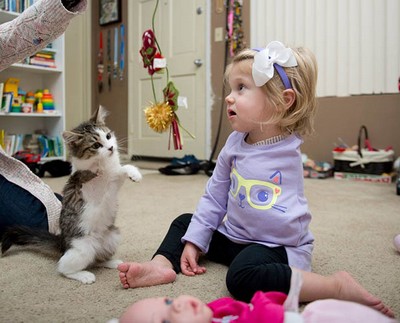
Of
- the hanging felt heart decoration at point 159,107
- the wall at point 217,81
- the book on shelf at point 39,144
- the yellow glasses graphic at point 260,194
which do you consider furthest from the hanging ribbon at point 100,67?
the yellow glasses graphic at point 260,194

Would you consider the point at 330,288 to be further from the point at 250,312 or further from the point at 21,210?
the point at 21,210

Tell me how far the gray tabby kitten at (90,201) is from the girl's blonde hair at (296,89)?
14.3 inches

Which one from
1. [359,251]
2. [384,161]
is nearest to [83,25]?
[384,161]

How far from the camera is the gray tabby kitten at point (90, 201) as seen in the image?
898 mm

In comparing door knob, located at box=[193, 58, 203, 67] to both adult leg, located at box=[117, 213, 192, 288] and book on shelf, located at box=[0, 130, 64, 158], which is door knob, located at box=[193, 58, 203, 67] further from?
adult leg, located at box=[117, 213, 192, 288]

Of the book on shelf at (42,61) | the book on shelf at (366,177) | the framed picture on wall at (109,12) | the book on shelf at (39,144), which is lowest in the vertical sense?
the book on shelf at (366,177)

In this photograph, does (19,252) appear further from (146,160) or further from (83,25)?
(83,25)

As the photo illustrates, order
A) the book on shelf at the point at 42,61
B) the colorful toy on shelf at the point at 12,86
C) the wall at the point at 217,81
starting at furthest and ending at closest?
the wall at the point at 217,81
the book on shelf at the point at 42,61
the colorful toy on shelf at the point at 12,86

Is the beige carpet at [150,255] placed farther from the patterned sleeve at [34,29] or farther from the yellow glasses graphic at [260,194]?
the patterned sleeve at [34,29]

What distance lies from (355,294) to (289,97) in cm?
44

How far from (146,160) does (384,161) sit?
2.30 m

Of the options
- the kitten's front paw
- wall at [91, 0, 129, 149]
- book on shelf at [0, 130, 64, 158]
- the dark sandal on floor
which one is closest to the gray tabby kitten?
the kitten's front paw

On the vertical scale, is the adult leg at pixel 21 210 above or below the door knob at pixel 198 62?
below

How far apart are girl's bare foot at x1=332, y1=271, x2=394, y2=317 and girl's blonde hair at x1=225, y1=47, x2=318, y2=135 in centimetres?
36
